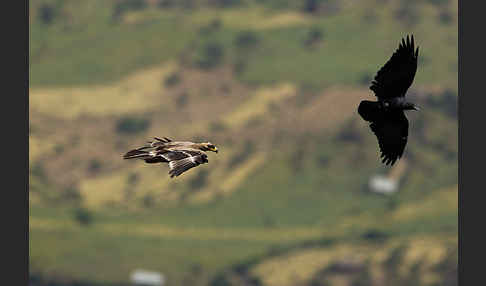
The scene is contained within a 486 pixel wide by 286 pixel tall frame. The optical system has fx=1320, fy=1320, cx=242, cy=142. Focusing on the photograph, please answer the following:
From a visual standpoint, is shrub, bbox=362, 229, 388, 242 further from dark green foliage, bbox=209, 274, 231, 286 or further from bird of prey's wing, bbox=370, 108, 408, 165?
bird of prey's wing, bbox=370, 108, 408, 165

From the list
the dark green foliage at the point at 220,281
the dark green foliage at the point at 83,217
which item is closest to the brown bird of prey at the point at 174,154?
the dark green foliage at the point at 220,281

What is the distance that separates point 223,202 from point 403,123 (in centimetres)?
15785

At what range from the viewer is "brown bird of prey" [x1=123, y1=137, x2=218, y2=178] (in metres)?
37.4

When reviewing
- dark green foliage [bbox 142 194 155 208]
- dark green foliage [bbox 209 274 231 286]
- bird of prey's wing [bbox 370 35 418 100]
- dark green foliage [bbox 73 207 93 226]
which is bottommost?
bird of prey's wing [bbox 370 35 418 100]

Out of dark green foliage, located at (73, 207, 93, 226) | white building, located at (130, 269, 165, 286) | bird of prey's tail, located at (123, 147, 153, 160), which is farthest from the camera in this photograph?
dark green foliage, located at (73, 207, 93, 226)

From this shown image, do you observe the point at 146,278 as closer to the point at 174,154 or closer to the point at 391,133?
the point at 391,133

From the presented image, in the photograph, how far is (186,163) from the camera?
123 ft

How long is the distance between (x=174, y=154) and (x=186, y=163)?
85 centimetres

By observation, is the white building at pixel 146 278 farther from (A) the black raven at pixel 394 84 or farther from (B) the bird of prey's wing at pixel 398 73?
(B) the bird of prey's wing at pixel 398 73

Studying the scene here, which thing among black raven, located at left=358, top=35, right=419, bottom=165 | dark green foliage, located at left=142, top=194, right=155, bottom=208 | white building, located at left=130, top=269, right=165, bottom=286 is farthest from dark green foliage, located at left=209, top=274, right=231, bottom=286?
black raven, located at left=358, top=35, right=419, bottom=165

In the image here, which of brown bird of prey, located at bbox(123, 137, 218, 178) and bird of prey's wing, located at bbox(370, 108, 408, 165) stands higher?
bird of prey's wing, located at bbox(370, 108, 408, 165)

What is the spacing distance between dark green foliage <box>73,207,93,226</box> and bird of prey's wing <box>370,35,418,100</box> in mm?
156641

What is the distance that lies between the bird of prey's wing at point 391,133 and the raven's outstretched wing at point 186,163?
17.5 feet

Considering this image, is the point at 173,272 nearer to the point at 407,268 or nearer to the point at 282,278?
the point at 282,278
